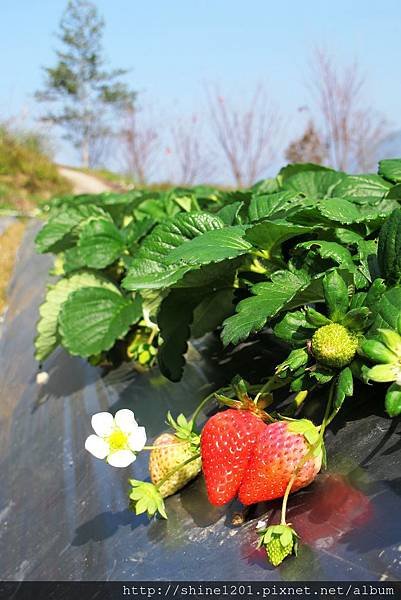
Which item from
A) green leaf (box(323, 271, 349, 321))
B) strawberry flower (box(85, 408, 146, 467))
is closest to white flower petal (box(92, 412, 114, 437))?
strawberry flower (box(85, 408, 146, 467))

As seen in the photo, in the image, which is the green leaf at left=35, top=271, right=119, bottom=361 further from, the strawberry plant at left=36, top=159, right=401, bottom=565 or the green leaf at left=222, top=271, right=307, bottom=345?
the green leaf at left=222, top=271, right=307, bottom=345

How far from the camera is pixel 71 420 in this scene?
1.80m

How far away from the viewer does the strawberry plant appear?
845 mm

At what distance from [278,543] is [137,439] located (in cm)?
24

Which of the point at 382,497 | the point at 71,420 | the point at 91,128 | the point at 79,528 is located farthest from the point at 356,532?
the point at 91,128

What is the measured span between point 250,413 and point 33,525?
0.66m

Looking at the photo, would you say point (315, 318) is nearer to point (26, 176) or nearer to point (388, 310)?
point (388, 310)

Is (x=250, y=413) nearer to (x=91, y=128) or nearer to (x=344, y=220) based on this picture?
(x=344, y=220)

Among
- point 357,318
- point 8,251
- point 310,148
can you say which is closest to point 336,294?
point 357,318

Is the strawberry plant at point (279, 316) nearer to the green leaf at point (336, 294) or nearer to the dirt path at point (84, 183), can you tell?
the green leaf at point (336, 294)

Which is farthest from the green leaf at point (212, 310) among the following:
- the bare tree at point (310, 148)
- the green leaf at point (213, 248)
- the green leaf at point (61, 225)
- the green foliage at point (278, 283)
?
the bare tree at point (310, 148)

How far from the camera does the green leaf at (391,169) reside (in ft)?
4.17

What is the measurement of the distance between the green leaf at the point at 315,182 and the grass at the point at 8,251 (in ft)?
9.72

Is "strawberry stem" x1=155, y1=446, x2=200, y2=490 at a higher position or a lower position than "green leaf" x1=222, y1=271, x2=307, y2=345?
lower
